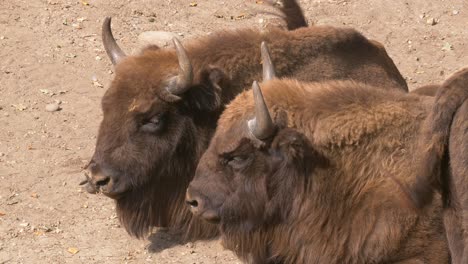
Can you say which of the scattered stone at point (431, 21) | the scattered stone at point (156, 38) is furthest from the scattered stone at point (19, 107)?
the scattered stone at point (431, 21)

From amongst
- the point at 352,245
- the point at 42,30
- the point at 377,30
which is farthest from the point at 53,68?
the point at 352,245

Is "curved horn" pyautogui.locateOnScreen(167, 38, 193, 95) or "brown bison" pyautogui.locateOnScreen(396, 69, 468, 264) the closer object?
"brown bison" pyautogui.locateOnScreen(396, 69, 468, 264)

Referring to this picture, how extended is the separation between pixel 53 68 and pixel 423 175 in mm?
6016

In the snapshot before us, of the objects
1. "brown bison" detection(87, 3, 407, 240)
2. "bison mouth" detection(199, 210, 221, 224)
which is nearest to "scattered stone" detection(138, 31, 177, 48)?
"brown bison" detection(87, 3, 407, 240)

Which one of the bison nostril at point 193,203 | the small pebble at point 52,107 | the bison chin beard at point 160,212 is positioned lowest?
the small pebble at point 52,107

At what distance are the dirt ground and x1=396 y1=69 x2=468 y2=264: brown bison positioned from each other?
7.88 feet

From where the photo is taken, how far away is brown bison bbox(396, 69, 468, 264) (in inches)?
239

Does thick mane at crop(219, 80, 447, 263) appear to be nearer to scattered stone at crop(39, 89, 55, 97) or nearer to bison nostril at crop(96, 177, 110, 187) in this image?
bison nostril at crop(96, 177, 110, 187)

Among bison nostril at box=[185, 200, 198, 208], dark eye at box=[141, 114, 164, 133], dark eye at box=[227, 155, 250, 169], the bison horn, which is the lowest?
dark eye at box=[141, 114, 164, 133]

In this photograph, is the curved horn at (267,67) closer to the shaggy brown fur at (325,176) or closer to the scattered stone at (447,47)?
the shaggy brown fur at (325,176)

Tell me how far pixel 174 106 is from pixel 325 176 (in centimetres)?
185

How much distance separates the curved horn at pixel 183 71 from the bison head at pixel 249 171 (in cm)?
97

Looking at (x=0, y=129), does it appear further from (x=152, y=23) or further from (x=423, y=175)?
(x=423, y=175)

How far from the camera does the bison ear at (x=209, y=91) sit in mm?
7898
